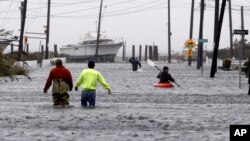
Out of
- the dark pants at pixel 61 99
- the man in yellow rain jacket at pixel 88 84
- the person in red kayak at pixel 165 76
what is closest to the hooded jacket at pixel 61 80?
the dark pants at pixel 61 99

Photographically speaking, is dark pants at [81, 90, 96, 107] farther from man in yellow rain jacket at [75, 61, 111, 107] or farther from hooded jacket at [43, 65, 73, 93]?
hooded jacket at [43, 65, 73, 93]

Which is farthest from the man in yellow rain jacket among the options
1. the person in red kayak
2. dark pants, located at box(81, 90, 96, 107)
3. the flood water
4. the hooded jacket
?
the person in red kayak

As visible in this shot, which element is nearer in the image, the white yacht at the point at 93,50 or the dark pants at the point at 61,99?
the dark pants at the point at 61,99

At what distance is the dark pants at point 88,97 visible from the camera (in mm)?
22156

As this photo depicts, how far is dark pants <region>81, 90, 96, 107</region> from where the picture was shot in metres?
22.2

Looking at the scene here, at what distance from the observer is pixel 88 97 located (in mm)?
22312

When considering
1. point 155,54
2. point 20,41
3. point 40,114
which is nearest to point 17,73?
point 20,41

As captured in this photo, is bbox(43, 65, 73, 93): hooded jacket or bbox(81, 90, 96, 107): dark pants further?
bbox(43, 65, 73, 93): hooded jacket

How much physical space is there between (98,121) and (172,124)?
1872 millimetres

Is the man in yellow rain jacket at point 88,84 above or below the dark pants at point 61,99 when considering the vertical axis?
above

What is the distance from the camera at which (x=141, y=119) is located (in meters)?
18.6

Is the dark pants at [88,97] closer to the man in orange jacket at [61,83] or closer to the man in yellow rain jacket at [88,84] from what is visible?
the man in yellow rain jacket at [88,84]

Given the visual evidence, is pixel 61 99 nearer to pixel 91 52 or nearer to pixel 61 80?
pixel 61 80

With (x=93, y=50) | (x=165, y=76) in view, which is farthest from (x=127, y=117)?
(x=93, y=50)
